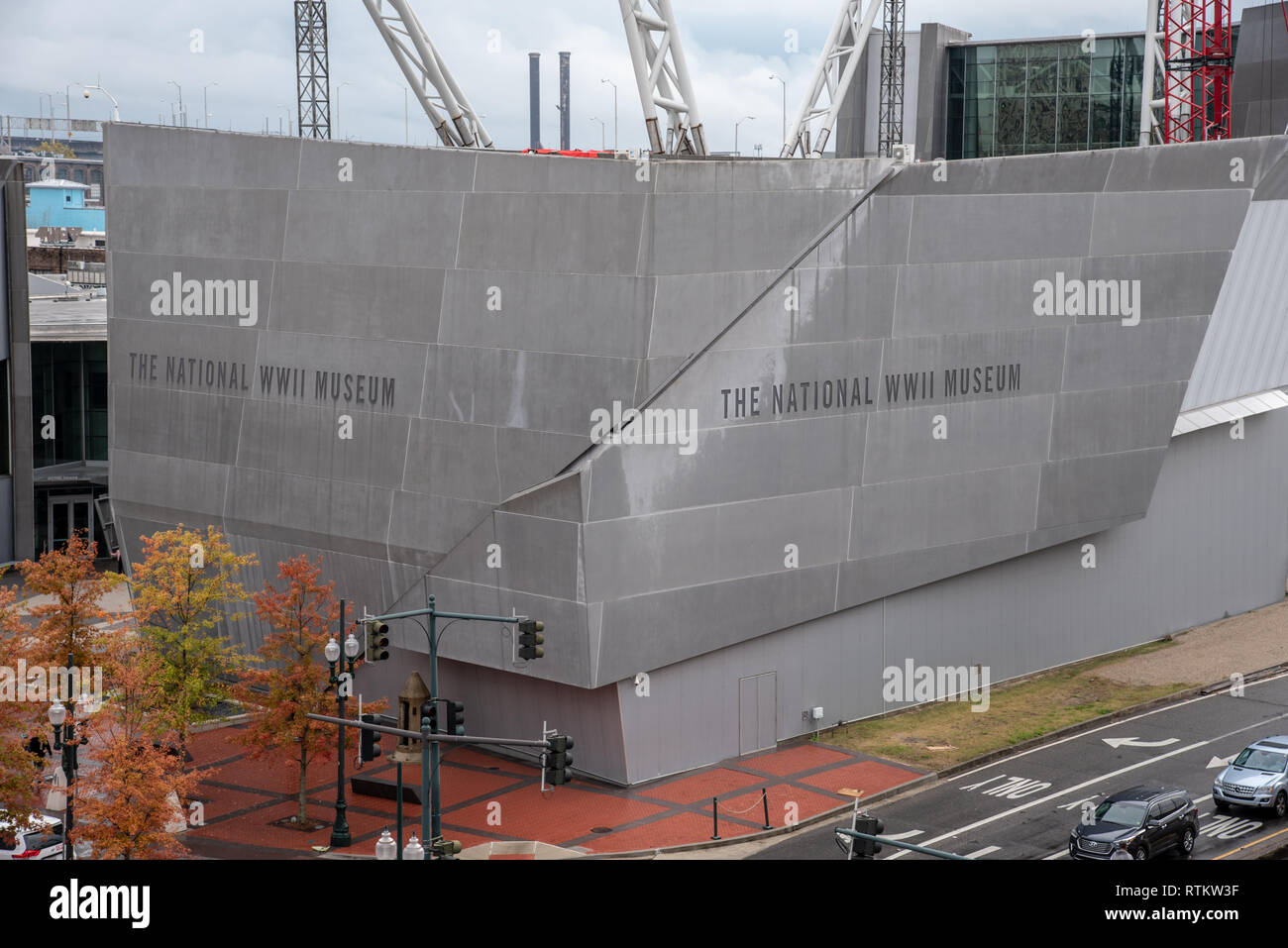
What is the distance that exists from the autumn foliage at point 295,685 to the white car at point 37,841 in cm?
473

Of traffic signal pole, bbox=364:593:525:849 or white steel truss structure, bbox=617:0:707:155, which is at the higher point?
white steel truss structure, bbox=617:0:707:155

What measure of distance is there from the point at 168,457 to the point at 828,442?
19599 millimetres

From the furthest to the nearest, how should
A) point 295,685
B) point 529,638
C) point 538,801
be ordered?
1. point 538,801
2. point 295,685
3. point 529,638

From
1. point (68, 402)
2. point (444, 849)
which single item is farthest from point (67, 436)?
point (444, 849)

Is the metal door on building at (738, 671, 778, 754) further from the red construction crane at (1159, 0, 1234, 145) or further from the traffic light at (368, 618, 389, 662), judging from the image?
the red construction crane at (1159, 0, 1234, 145)

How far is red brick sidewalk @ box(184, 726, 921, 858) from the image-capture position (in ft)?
112

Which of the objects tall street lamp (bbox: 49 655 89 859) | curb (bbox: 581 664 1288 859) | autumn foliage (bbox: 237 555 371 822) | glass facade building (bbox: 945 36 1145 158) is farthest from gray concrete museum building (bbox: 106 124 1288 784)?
glass facade building (bbox: 945 36 1145 158)

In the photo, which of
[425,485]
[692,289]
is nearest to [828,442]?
[692,289]

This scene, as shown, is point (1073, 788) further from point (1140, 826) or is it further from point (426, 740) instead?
point (426, 740)

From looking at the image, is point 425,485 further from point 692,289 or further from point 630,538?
point 692,289

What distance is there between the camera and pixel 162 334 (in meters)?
45.3

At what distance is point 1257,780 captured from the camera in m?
33.7

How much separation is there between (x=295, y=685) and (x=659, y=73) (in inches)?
789

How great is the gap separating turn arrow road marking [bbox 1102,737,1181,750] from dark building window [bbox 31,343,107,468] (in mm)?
44204
